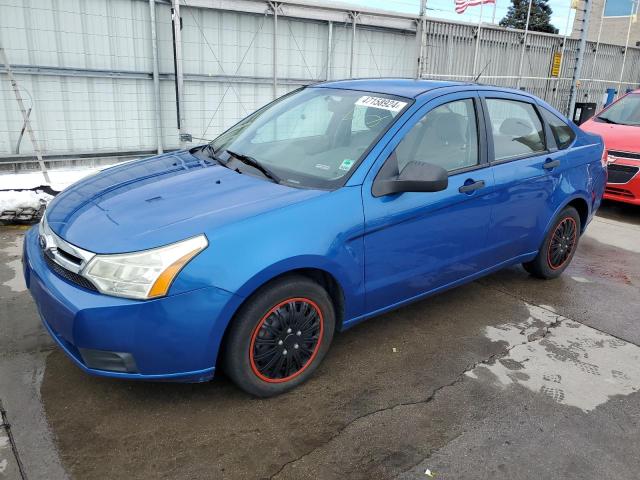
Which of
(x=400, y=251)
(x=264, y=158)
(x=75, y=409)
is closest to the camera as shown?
(x=75, y=409)

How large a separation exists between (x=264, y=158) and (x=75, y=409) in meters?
1.80

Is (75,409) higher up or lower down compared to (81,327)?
lower down

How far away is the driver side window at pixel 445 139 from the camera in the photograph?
11.0 feet

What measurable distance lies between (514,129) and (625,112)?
198 inches

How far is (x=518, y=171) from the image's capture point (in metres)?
3.97

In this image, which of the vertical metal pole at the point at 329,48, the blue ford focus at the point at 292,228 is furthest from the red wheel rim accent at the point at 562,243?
the vertical metal pole at the point at 329,48

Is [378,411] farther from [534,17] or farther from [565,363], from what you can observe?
[534,17]

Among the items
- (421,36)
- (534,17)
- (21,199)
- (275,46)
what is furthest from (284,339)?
(534,17)

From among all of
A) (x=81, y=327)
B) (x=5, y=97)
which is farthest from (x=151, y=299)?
(x=5, y=97)

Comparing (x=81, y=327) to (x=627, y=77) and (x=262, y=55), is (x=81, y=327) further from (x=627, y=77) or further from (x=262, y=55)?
(x=627, y=77)

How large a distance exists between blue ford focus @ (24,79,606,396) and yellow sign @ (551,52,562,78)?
10787 mm

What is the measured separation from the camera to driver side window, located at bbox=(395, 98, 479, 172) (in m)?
3.37

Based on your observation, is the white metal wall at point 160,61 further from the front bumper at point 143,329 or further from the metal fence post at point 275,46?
the front bumper at point 143,329

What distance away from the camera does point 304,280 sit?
9.41 feet
